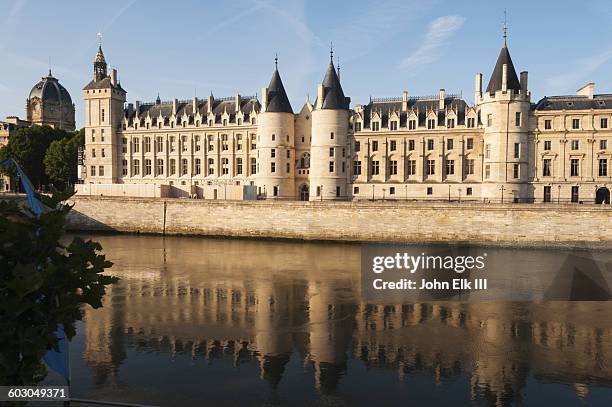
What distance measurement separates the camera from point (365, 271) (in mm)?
31406

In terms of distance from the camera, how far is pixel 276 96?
6031 cm

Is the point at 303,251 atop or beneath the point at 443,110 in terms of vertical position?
beneath

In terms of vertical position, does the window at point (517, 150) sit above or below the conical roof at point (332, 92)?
below

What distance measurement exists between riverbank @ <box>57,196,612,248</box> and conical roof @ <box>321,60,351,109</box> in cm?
1660

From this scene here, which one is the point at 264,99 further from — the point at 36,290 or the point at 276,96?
the point at 36,290

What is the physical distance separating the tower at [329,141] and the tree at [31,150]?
43339 millimetres

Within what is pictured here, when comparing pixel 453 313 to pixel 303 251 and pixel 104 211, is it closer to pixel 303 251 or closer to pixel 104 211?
pixel 303 251

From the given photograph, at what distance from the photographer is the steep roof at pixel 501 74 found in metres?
51.3

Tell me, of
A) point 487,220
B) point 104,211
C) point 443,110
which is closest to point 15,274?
point 487,220

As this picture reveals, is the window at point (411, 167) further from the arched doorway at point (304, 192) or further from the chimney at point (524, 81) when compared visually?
the chimney at point (524, 81)

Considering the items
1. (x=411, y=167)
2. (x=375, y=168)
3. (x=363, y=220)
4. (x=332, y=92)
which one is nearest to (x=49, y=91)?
(x=332, y=92)

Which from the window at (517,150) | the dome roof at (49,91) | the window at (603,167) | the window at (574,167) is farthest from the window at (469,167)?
the dome roof at (49,91)

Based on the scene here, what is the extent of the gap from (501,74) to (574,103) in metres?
7.97

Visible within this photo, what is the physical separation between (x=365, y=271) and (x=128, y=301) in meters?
14.5
